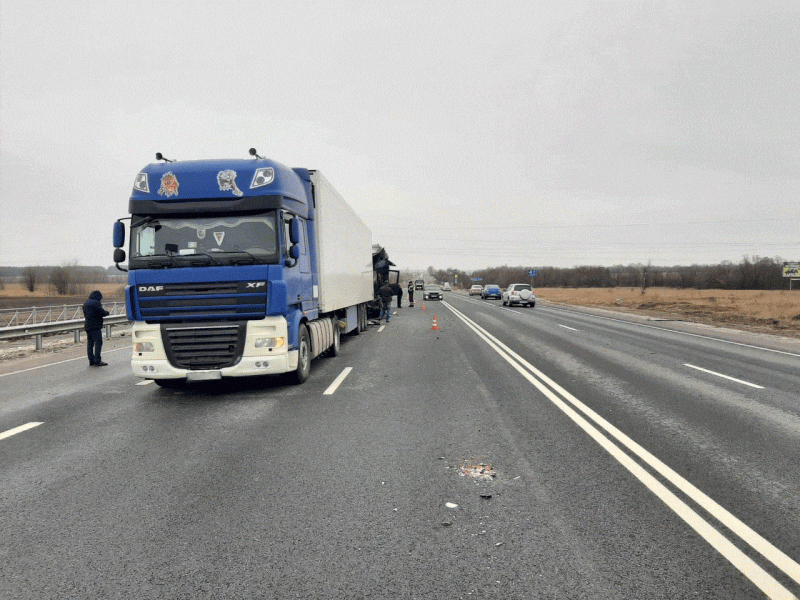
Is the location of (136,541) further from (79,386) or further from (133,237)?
(79,386)

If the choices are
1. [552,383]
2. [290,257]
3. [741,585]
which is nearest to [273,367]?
[290,257]

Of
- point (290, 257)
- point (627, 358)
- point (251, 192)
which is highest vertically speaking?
point (251, 192)

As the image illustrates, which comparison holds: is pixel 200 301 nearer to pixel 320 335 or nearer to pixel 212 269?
pixel 212 269

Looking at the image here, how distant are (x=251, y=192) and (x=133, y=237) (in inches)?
76.5

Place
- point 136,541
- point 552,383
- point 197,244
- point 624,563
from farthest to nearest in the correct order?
point 552,383
point 197,244
point 136,541
point 624,563

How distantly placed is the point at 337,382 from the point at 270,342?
171 cm

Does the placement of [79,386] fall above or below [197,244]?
below

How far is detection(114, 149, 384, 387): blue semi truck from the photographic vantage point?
24.7 ft

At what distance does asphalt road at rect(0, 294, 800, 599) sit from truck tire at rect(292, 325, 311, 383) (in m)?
0.28

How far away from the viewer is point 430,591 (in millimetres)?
2748

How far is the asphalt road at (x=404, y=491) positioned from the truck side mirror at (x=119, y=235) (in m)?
2.43

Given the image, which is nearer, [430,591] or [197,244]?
[430,591]

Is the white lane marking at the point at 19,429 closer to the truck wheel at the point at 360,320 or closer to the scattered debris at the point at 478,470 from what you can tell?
the scattered debris at the point at 478,470

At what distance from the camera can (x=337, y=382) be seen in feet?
29.4
